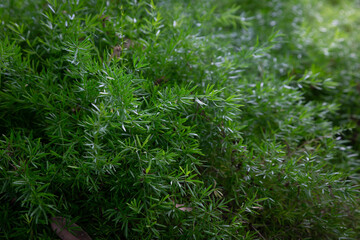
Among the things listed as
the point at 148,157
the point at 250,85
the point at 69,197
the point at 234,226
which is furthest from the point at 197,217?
the point at 250,85

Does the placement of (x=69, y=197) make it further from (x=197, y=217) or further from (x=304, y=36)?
(x=304, y=36)

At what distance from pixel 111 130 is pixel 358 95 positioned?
71.3 inches

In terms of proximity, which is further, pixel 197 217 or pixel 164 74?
pixel 164 74

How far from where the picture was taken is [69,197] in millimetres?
1264

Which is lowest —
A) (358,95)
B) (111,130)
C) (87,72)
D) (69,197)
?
(358,95)

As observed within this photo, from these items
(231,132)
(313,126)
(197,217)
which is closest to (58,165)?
(197,217)

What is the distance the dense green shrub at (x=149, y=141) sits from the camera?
1.14 m

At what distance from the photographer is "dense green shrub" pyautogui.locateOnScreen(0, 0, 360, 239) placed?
1139 millimetres

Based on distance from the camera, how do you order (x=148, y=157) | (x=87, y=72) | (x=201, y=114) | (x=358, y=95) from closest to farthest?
1. (x=148, y=157)
2. (x=87, y=72)
3. (x=201, y=114)
4. (x=358, y=95)

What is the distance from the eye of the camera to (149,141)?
1225 mm

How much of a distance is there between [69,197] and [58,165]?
0.60ft

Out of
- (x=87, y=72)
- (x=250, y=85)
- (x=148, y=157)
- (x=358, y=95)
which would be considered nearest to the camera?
(x=148, y=157)

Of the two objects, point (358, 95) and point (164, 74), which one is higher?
point (164, 74)

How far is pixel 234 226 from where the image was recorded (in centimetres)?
119
